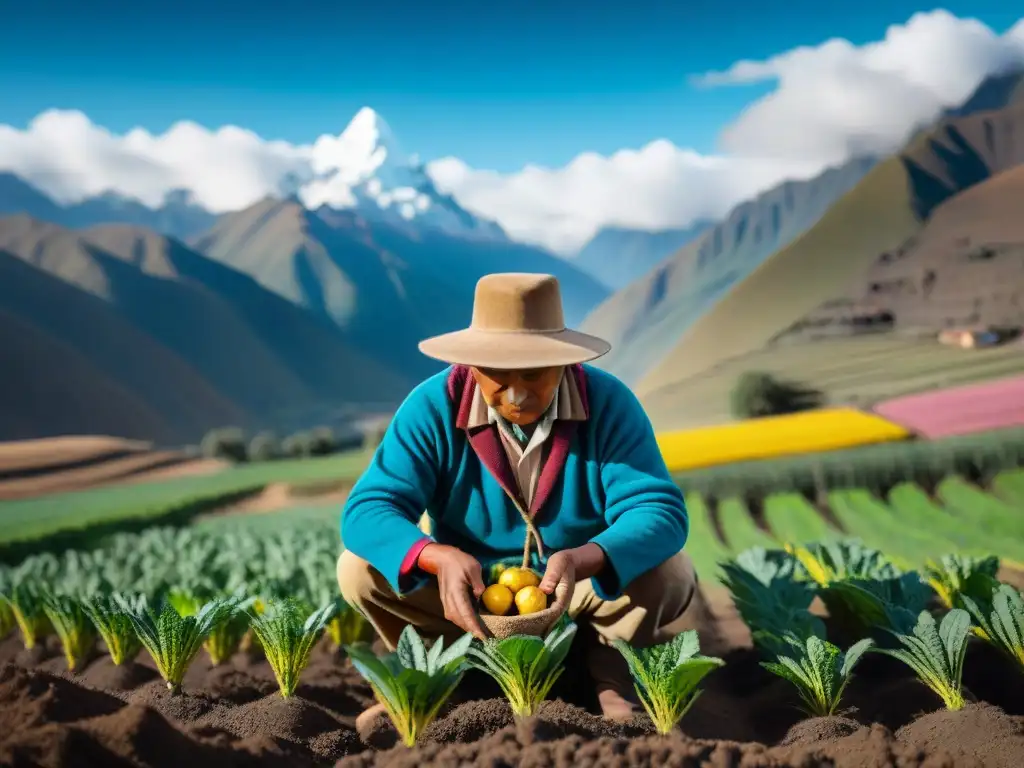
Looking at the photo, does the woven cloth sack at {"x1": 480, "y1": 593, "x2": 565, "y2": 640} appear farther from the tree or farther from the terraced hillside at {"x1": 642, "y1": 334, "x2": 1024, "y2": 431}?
the tree

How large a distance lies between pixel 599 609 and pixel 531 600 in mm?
536

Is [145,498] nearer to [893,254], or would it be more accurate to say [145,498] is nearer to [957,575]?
[957,575]

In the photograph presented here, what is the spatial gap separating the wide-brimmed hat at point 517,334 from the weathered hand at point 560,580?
1.83 ft

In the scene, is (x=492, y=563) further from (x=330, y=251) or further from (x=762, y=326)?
(x=330, y=251)

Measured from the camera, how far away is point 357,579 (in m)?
2.80

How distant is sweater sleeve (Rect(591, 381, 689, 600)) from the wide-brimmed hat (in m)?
0.29

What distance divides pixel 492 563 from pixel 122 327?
6151cm

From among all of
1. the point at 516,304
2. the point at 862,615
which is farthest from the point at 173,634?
the point at 862,615

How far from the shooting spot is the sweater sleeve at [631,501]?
104 inches

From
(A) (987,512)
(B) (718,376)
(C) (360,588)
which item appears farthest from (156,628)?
(B) (718,376)

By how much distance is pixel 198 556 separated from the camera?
17.7 feet

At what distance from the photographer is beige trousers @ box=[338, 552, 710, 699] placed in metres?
2.80

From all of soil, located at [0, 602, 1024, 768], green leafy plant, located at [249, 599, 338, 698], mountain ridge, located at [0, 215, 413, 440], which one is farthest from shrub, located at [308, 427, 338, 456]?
mountain ridge, located at [0, 215, 413, 440]

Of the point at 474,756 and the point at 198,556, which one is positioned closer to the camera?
the point at 474,756
